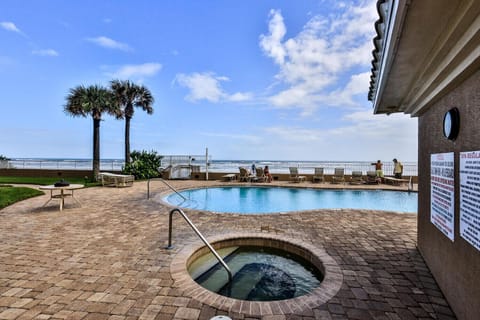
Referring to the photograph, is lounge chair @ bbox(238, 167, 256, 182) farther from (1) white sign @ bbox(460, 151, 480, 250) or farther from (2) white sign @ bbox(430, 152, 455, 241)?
(1) white sign @ bbox(460, 151, 480, 250)

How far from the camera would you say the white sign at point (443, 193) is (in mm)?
2504

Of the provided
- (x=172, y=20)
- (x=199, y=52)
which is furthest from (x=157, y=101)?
(x=172, y=20)

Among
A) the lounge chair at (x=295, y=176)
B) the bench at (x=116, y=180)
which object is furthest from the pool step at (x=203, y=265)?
the lounge chair at (x=295, y=176)

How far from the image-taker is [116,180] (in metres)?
11.4

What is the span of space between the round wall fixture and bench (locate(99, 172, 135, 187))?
11857 millimetres

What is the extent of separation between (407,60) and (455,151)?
109cm

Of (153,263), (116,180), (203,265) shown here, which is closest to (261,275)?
(203,265)

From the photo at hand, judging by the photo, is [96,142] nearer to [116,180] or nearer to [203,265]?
[116,180]

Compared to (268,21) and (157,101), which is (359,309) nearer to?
(268,21)

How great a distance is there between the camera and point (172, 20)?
1148 cm

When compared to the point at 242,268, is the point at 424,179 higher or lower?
higher

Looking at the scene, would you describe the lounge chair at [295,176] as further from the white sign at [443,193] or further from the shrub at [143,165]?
the white sign at [443,193]

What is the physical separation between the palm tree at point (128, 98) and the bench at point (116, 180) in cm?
353

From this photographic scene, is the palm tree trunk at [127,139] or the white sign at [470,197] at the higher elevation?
the palm tree trunk at [127,139]
